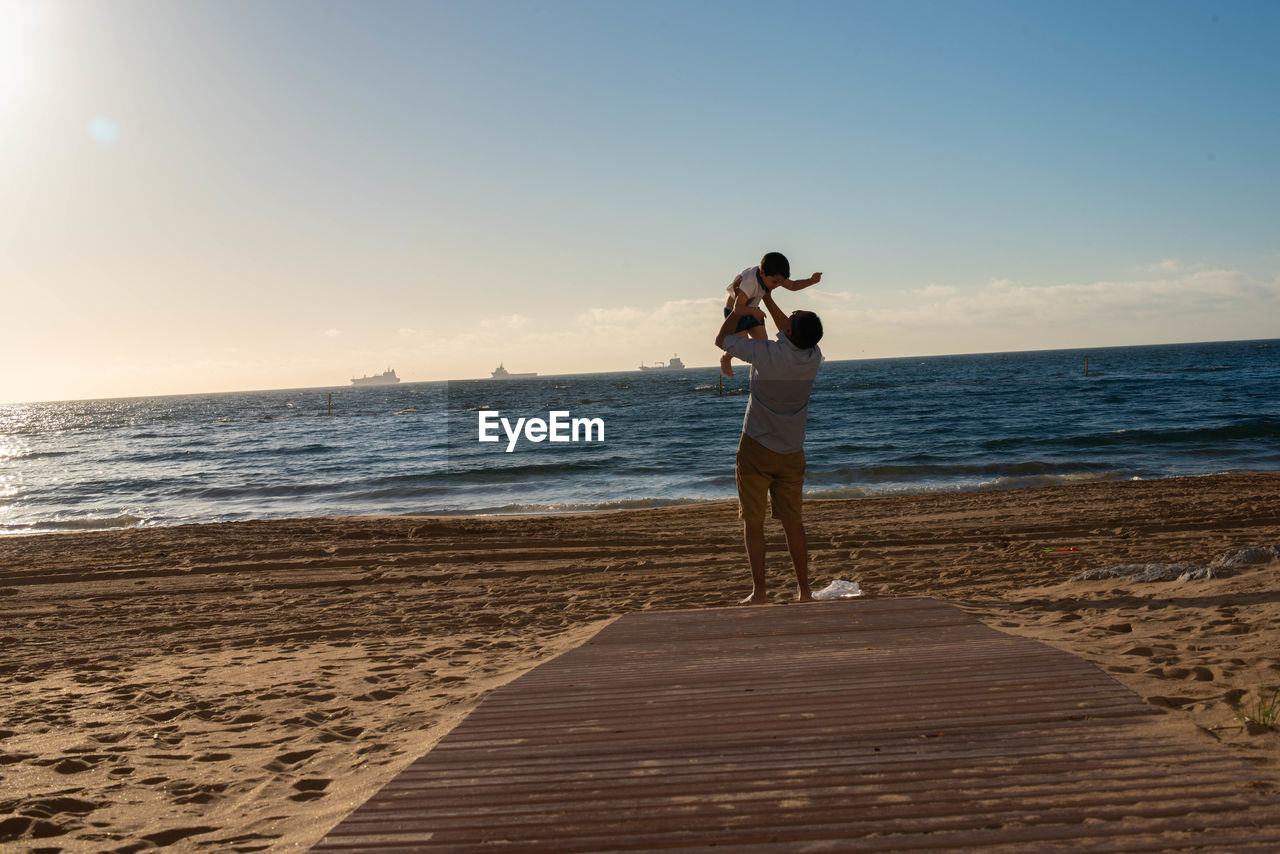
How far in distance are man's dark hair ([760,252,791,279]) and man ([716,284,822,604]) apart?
0.14 meters

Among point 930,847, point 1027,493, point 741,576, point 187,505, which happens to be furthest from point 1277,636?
point 187,505

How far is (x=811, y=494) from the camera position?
15.3 m

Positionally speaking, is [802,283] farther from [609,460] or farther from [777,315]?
[609,460]

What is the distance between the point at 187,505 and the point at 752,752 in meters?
18.7

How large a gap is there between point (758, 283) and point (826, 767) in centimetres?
290

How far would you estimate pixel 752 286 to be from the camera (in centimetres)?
448

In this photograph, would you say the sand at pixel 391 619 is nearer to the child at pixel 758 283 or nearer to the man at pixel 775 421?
the man at pixel 775 421

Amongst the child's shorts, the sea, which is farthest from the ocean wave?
the child's shorts

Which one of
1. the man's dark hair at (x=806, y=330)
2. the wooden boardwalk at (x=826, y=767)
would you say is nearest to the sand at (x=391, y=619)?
the wooden boardwalk at (x=826, y=767)

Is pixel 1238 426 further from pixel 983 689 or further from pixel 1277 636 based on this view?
pixel 983 689

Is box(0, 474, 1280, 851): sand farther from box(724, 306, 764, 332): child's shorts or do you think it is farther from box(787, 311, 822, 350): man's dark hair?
box(724, 306, 764, 332): child's shorts

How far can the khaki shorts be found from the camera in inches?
193

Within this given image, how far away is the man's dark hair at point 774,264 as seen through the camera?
4.49 meters

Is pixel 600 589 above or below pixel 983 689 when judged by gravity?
below
